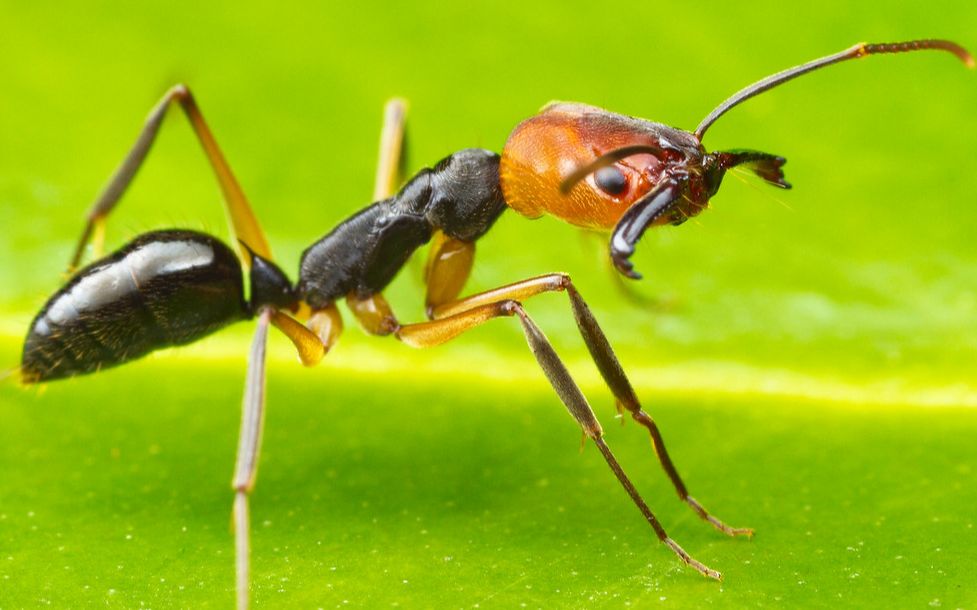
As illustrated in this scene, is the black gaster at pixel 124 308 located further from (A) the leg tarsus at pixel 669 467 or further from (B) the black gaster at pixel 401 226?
(A) the leg tarsus at pixel 669 467

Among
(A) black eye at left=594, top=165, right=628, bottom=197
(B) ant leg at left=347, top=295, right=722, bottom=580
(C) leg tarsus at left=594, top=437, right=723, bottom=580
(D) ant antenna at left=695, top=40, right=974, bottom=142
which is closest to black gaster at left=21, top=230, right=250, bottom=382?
(B) ant leg at left=347, top=295, right=722, bottom=580

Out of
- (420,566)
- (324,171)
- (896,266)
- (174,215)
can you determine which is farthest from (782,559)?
(174,215)

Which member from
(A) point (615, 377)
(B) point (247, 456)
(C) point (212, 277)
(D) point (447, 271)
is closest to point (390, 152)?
(D) point (447, 271)

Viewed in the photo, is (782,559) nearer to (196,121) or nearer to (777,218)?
(777,218)

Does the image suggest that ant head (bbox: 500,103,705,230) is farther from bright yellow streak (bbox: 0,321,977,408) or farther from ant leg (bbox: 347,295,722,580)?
bright yellow streak (bbox: 0,321,977,408)

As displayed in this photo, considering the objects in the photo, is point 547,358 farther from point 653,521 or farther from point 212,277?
point 212,277

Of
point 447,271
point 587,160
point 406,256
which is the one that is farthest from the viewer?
point 406,256

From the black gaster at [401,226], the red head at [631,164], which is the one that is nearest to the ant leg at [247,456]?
the black gaster at [401,226]
